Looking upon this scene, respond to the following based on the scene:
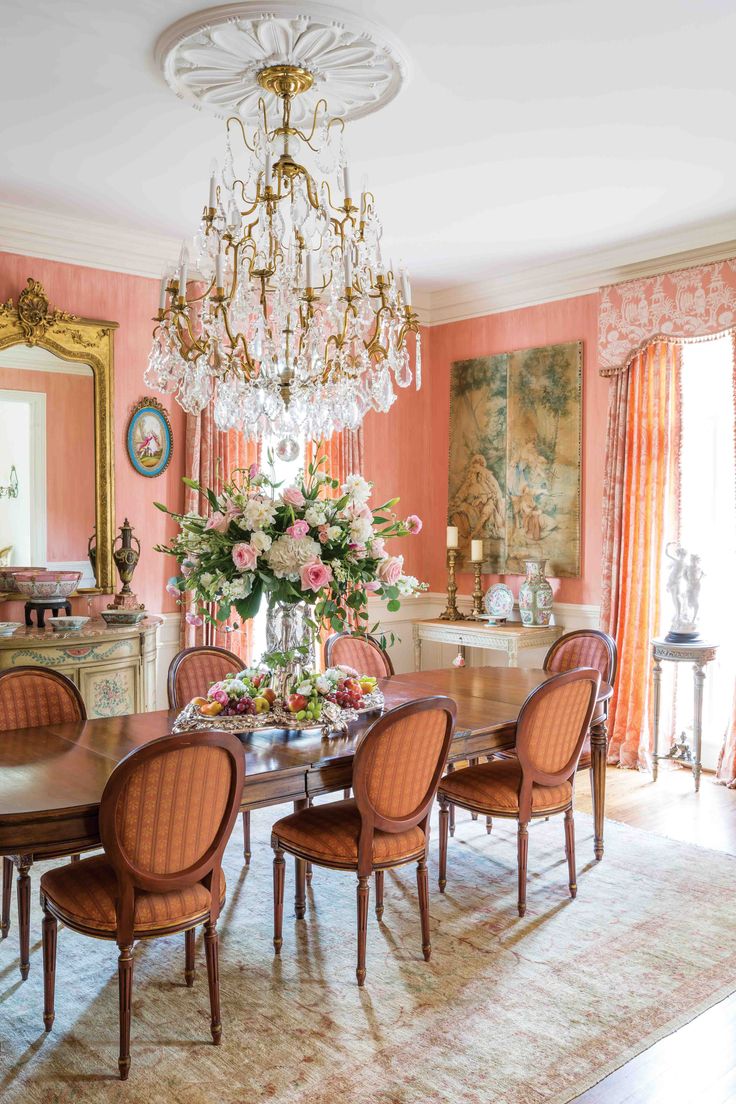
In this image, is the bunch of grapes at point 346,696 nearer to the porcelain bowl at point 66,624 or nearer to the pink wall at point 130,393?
the porcelain bowl at point 66,624

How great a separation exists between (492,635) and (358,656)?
66.7 inches

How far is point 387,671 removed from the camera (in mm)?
4734

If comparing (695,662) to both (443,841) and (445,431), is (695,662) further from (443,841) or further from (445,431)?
(445,431)

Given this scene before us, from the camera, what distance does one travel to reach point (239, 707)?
3443 mm

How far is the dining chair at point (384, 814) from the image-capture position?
3.06 m

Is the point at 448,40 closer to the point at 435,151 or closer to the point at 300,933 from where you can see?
the point at 435,151

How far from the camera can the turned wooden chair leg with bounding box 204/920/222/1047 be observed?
2.79 m

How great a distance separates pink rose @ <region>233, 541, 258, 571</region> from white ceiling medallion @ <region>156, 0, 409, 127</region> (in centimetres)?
174

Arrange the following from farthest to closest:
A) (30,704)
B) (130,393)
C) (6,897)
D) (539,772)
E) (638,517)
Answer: (638,517), (130,393), (539,772), (30,704), (6,897)

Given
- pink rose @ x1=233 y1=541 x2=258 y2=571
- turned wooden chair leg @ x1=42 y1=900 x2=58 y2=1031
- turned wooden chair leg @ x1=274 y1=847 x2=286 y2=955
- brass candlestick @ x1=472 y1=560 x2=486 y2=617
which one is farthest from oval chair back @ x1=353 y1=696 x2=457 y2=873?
brass candlestick @ x1=472 y1=560 x2=486 y2=617

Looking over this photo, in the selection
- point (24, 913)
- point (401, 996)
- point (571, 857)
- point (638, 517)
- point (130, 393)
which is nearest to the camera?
point (401, 996)

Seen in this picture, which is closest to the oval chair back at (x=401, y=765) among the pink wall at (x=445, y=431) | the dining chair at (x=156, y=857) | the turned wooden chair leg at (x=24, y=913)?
the dining chair at (x=156, y=857)

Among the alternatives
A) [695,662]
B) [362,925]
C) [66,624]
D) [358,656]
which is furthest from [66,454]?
[695,662]

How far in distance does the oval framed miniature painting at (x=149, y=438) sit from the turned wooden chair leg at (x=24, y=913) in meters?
2.87
